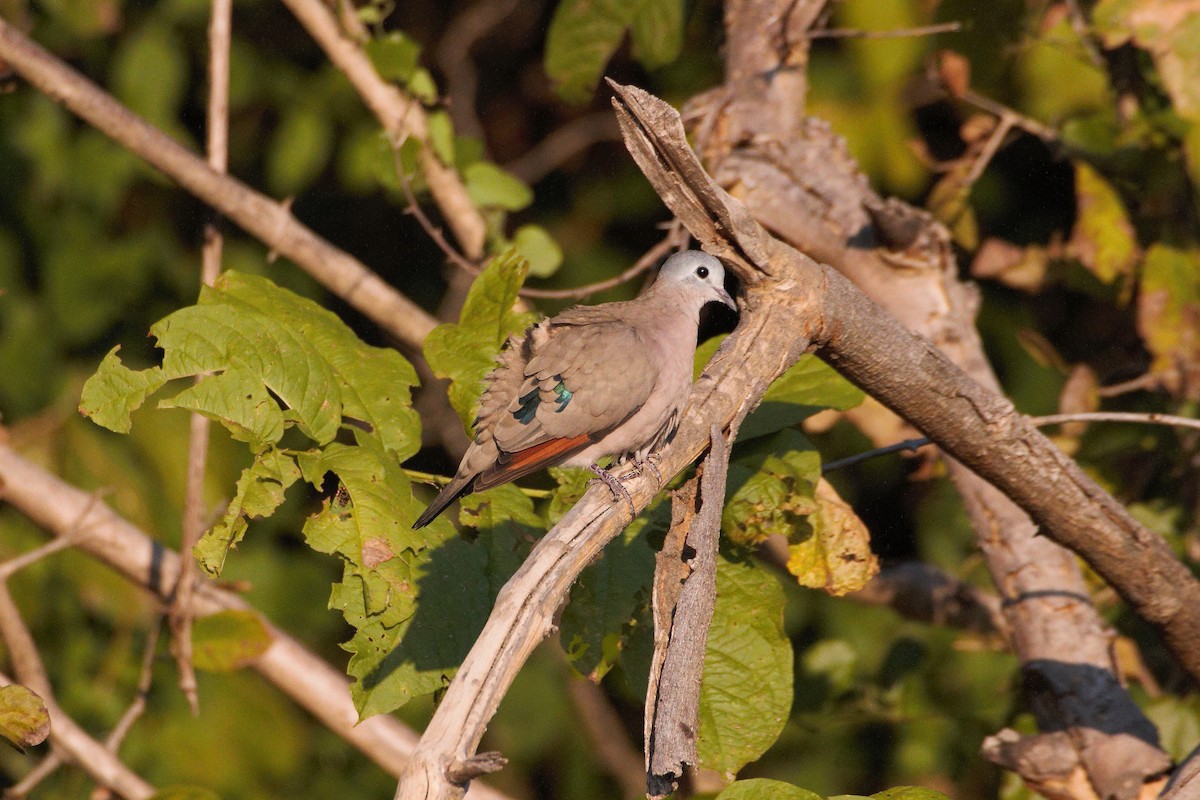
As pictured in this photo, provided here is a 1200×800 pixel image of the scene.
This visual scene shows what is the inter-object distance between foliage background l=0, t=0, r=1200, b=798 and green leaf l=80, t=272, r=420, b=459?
1.95 m

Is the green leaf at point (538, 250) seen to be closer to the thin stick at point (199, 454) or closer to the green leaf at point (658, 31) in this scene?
the green leaf at point (658, 31)

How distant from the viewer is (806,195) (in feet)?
12.9

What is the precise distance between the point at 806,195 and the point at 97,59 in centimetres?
329

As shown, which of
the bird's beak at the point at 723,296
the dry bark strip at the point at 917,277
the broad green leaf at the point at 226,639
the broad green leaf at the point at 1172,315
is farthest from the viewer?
the broad green leaf at the point at 1172,315

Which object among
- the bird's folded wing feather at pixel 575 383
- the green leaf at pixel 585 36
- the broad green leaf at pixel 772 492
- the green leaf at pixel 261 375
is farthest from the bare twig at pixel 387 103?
the broad green leaf at pixel 772 492

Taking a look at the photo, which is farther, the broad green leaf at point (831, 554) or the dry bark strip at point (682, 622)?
the broad green leaf at point (831, 554)

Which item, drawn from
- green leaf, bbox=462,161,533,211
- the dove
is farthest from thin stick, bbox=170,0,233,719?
the dove

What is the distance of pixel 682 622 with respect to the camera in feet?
7.20

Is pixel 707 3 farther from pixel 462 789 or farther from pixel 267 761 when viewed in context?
pixel 462 789

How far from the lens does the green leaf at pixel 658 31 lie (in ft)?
14.7

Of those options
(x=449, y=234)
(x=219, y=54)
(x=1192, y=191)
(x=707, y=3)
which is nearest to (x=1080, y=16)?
(x=1192, y=191)

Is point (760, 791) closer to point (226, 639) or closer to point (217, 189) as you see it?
point (226, 639)

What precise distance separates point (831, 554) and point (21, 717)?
1772 millimetres

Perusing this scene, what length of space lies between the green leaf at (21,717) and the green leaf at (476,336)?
1138mm
